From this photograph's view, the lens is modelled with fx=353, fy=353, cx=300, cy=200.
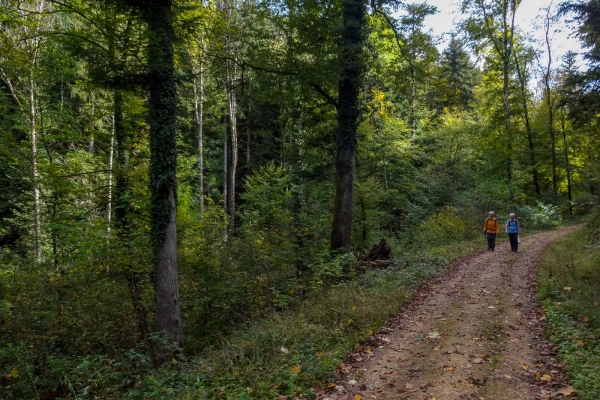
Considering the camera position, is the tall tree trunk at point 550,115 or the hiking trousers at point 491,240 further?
the tall tree trunk at point 550,115

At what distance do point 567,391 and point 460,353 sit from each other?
5.21 feet

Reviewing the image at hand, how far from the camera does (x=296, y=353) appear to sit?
6.05 metres

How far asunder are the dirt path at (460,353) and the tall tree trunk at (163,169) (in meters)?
4.28

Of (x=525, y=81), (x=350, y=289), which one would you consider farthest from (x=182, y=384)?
(x=525, y=81)

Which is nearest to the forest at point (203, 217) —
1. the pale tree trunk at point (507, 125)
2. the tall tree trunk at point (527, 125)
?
the pale tree trunk at point (507, 125)

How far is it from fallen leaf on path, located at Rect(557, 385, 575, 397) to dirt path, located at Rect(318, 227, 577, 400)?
0.07 m

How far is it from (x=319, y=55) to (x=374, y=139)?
9.64 m

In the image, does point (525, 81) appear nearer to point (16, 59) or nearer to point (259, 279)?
point (259, 279)

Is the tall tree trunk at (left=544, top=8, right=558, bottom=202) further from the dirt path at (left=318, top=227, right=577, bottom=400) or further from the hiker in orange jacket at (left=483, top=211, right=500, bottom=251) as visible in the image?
the dirt path at (left=318, top=227, right=577, bottom=400)

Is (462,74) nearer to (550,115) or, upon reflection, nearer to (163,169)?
(550,115)

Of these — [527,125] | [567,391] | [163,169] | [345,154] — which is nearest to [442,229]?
[345,154]

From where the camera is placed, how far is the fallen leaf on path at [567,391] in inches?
171

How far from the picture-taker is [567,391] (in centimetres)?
438

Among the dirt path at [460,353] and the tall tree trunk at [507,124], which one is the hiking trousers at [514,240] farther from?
the tall tree trunk at [507,124]
